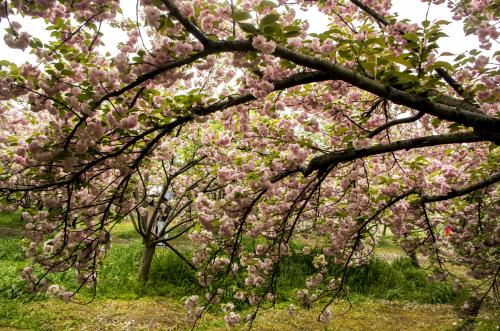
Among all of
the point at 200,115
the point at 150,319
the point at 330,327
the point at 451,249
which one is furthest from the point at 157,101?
the point at 451,249

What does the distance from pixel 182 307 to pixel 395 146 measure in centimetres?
557

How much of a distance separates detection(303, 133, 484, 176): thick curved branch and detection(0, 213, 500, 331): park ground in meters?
2.76

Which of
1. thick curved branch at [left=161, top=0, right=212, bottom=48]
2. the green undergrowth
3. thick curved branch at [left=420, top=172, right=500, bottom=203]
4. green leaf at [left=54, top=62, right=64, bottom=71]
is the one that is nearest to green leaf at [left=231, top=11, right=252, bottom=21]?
thick curved branch at [left=161, top=0, right=212, bottom=48]

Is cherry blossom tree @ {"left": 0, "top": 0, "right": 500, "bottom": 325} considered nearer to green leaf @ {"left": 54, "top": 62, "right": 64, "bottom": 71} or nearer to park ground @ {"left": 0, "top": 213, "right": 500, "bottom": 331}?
green leaf @ {"left": 54, "top": 62, "right": 64, "bottom": 71}

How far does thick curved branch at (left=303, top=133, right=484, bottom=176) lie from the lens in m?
2.67

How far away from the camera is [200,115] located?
2.99 meters

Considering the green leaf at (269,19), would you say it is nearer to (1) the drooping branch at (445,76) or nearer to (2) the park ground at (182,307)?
(1) the drooping branch at (445,76)

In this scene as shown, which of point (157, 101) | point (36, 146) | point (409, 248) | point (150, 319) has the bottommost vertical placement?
point (150, 319)

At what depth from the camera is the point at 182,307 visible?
695 centimetres

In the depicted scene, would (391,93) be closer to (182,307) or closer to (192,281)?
(182,307)

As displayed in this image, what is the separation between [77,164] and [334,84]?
251 centimetres

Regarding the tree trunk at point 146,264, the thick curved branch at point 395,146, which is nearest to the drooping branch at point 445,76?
the thick curved branch at point 395,146

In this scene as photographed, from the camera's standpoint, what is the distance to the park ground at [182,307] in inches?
239

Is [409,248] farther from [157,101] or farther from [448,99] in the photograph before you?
[157,101]
